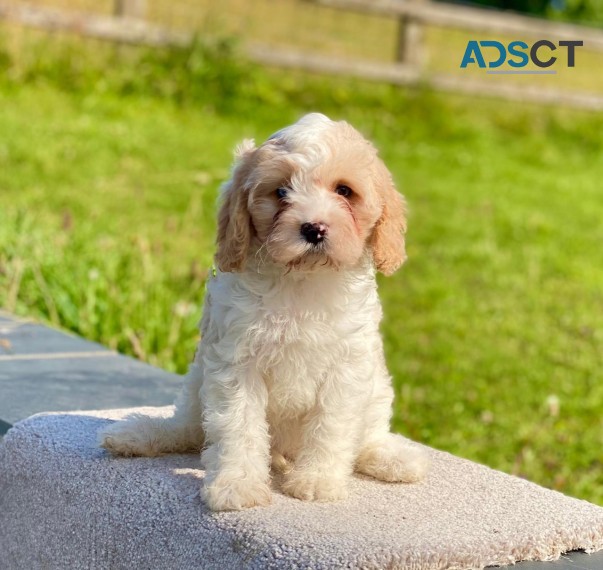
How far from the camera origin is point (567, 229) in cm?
1052

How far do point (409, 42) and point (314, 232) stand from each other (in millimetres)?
11897

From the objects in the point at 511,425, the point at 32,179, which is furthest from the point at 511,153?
the point at 511,425

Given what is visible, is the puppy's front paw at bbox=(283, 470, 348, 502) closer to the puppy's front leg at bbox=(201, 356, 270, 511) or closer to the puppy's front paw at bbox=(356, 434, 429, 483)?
the puppy's front leg at bbox=(201, 356, 270, 511)

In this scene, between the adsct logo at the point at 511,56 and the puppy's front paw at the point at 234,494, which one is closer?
the puppy's front paw at the point at 234,494

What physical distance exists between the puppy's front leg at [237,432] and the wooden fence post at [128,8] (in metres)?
10.2

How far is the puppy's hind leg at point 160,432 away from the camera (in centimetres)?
335

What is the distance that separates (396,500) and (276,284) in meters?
0.72

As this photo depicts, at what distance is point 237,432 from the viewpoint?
2.96m

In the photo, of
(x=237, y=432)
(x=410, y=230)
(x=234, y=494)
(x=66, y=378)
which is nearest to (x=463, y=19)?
(x=410, y=230)

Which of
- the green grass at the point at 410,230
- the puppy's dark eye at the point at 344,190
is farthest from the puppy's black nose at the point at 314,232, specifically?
the green grass at the point at 410,230

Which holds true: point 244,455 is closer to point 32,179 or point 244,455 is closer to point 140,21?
point 32,179

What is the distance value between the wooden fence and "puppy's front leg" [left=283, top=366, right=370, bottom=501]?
30.8 feet

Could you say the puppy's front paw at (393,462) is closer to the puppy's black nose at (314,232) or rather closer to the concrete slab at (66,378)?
the puppy's black nose at (314,232)

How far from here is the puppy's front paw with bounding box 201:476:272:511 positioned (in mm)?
2844
